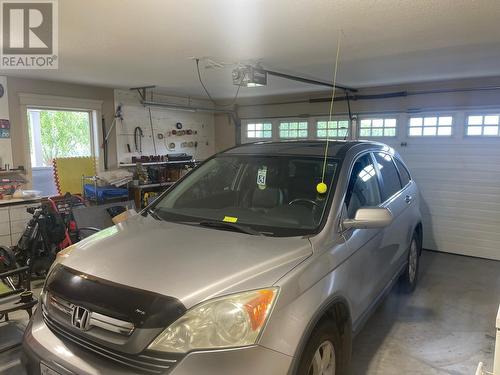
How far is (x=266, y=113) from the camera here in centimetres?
730

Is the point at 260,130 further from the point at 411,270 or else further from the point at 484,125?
the point at 411,270

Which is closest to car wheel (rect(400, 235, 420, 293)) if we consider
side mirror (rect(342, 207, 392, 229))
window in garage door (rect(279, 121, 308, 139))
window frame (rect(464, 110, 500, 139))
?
side mirror (rect(342, 207, 392, 229))

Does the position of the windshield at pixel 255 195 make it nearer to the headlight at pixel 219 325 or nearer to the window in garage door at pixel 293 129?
the headlight at pixel 219 325

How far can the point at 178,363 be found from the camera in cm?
130

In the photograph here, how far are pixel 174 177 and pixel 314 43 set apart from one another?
4.08 metres

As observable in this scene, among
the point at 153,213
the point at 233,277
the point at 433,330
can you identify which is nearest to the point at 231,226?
the point at 233,277

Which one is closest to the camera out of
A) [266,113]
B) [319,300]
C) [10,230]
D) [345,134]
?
[319,300]

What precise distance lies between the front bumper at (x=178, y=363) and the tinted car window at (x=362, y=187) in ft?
3.48

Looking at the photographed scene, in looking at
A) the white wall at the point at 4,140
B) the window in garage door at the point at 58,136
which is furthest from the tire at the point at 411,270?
the white wall at the point at 4,140

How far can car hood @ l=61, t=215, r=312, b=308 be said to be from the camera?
1.47 metres

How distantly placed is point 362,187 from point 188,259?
1346mm

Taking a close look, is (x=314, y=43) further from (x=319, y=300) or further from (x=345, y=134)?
(x=345, y=134)

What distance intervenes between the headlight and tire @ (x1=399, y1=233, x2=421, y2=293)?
2.49m

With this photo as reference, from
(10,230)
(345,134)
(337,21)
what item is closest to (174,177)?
(10,230)
